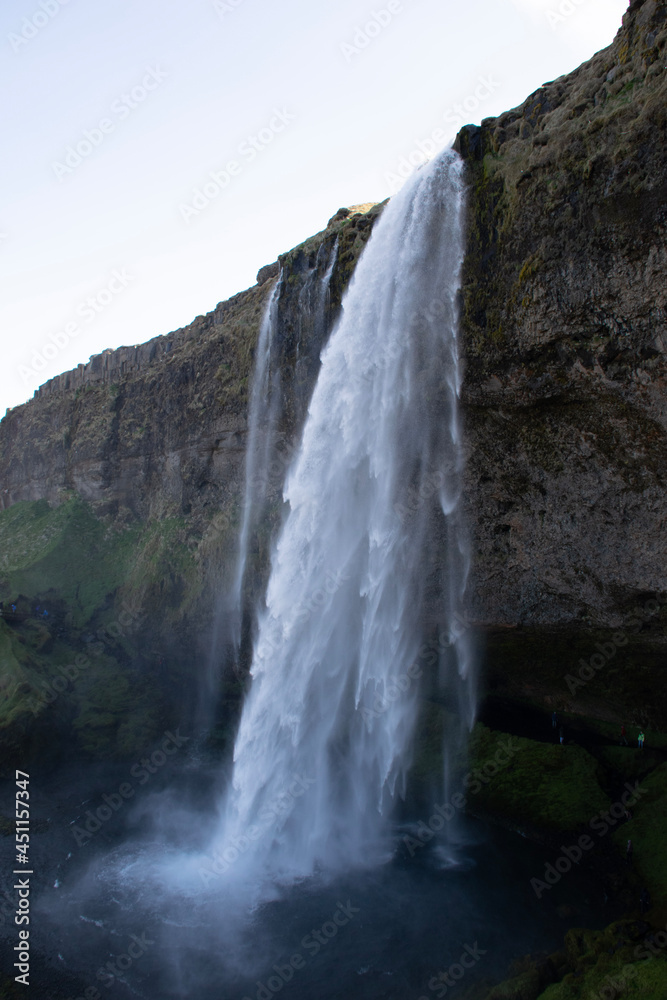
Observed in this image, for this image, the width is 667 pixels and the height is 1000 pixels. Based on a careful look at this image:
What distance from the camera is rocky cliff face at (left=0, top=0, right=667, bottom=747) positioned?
1363 cm

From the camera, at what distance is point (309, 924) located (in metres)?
13.4

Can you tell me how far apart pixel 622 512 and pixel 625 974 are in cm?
1007

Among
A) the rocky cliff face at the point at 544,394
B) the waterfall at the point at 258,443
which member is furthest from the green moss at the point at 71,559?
Result: the waterfall at the point at 258,443

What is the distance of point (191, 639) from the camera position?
2875cm

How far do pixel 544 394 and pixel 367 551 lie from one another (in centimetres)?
746

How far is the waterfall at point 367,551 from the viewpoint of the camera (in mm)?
18047

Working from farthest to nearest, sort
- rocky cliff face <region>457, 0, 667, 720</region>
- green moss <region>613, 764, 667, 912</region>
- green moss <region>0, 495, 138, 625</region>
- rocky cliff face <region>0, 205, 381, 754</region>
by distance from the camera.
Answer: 1. green moss <region>0, 495, 138, 625</region>
2. rocky cliff face <region>0, 205, 381, 754</region>
3. green moss <region>613, 764, 667, 912</region>
4. rocky cliff face <region>457, 0, 667, 720</region>

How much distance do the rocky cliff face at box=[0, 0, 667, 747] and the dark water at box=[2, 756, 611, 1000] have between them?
6.90 metres

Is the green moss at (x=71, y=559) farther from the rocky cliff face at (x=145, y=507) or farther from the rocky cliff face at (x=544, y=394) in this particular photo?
the rocky cliff face at (x=544, y=394)

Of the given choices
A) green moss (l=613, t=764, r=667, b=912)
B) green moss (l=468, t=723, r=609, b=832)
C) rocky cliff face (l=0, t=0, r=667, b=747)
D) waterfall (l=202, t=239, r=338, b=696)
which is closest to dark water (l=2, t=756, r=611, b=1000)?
green moss (l=468, t=723, r=609, b=832)

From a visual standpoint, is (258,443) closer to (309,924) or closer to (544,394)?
(544,394)

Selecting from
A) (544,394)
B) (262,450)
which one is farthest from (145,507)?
(544,394)

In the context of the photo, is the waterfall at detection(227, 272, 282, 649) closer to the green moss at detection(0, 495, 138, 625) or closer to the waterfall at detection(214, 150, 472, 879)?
the waterfall at detection(214, 150, 472, 879)

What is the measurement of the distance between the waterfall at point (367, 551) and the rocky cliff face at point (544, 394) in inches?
43.8
